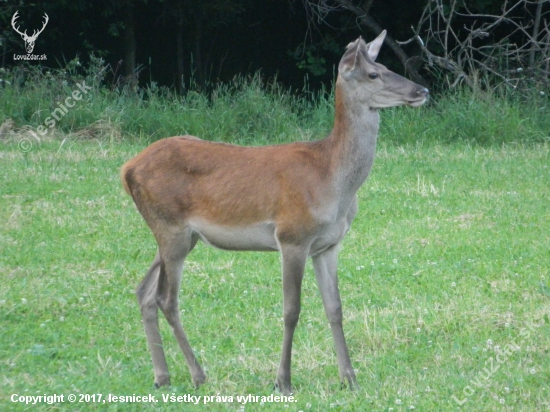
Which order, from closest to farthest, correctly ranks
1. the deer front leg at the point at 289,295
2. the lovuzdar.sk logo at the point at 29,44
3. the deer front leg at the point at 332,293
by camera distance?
the deer front leg at the point at 289,295
the deer front leg at the point at 332,293
the lovuzdar.sk logo at the point at 29,44

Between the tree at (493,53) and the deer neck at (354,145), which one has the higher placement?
the deer neck at (354,145)

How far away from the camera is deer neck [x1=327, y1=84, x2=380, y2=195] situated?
5301 mm

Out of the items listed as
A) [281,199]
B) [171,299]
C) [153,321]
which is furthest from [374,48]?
[153,321]

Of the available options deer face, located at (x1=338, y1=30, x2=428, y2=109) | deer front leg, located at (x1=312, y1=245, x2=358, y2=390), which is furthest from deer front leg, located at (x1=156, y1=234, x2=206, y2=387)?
deer face, located at (x1=338, y1=30, x2=428, y2=109)

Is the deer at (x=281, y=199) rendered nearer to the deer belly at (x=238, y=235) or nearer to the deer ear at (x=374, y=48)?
the deer belly at (x=238, y=235)

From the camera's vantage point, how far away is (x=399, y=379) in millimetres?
5336

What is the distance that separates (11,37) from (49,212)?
814cm

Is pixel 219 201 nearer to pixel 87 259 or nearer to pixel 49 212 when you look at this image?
pixel 87 259

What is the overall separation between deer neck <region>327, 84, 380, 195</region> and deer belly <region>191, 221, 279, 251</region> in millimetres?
508

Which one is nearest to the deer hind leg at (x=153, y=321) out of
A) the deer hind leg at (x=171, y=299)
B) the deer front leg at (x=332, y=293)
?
the deer hind leg at (x=171, y=299)

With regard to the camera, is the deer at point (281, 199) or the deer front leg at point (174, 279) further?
the deer front leg at point (174, 279)

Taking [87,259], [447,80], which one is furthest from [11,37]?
[87,259]

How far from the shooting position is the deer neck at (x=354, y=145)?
5.30m

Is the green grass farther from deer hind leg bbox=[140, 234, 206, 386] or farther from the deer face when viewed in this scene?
the deer face
